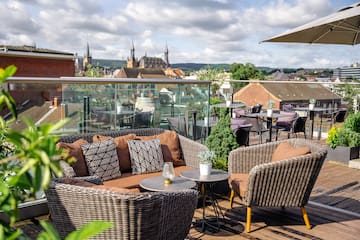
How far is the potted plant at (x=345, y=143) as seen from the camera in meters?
6.63

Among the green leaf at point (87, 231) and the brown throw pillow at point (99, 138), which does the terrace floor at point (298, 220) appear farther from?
the green leaf at point (87, 231)

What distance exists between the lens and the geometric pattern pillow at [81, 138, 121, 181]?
13.0ft

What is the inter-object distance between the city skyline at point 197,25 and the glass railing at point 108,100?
1347 mm

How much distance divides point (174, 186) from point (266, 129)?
5248mm

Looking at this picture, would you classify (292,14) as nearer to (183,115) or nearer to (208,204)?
(183,115)

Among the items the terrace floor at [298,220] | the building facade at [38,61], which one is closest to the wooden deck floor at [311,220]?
the terrace floor at [298,220]

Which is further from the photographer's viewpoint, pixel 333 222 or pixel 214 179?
pixel 333 222

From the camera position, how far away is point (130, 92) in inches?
195

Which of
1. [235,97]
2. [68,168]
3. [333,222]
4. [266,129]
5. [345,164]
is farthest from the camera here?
[235,97]

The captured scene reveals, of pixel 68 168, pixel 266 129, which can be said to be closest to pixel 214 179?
pixel 68 168

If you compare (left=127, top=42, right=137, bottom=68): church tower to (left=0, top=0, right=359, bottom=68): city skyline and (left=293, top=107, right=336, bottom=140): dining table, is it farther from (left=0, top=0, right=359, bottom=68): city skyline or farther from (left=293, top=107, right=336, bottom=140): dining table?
(left=293, top=107, right=336, bottom=140): dining table

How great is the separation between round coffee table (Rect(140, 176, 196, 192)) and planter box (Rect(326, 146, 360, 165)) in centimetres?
411

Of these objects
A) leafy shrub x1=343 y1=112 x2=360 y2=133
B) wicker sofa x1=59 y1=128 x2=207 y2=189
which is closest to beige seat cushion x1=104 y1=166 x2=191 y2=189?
wicker sofa x1=59 y1=128 x2=207 y2=189

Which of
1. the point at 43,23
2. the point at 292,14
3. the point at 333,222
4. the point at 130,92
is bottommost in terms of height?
the point at 333,222
